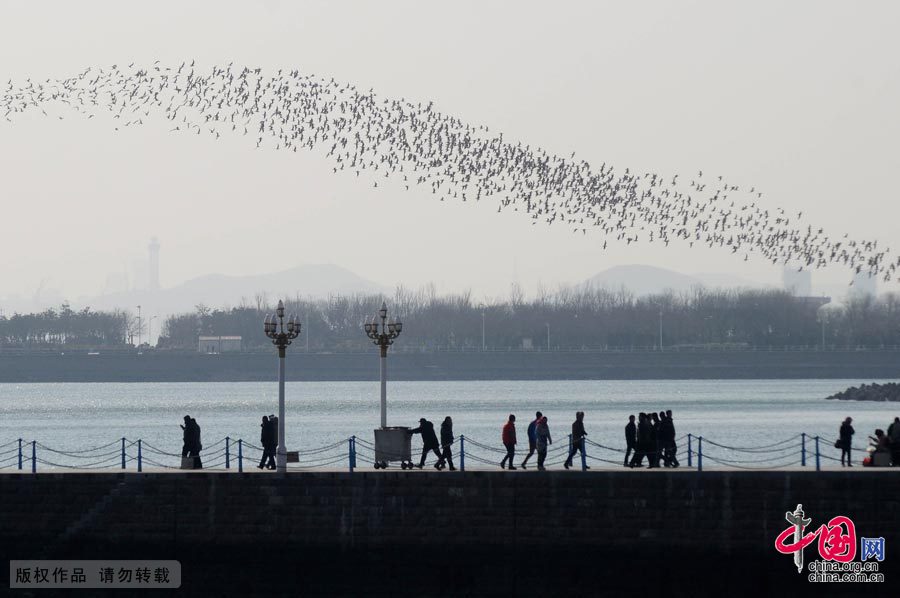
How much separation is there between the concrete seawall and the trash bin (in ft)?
7.59

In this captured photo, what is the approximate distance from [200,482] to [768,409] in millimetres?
89281

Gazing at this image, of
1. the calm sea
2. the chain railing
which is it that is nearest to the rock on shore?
the calm sea

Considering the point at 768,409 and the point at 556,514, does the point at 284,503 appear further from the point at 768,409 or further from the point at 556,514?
the point at 768,409

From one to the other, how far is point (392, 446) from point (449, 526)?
11.7ft

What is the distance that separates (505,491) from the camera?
37969 millimetres

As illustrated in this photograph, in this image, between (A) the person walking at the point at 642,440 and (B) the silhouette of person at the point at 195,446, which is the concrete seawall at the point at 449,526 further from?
(A) the person walking at the point at 642,440

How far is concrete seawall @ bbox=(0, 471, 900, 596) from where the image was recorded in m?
37.3

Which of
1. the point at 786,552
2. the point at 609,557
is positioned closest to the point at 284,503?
the point at 609,557

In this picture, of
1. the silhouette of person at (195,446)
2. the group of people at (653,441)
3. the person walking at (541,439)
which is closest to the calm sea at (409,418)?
the group of people at (653,441)

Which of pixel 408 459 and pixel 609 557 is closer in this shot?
pixel 609 557

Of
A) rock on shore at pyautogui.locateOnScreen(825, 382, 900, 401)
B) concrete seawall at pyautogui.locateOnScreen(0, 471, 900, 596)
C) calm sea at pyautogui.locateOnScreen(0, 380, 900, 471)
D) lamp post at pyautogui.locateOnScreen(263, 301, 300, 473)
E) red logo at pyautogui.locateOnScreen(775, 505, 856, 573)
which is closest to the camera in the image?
red logo at pyautogui.locateOnScreen(775, 505, 856, 573)

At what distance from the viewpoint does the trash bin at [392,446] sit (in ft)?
133

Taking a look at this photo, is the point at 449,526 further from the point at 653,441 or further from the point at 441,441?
the point at 653,441

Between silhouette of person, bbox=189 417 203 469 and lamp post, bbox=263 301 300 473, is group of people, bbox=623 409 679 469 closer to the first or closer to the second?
lamp post, bbox=263 301 300 473
